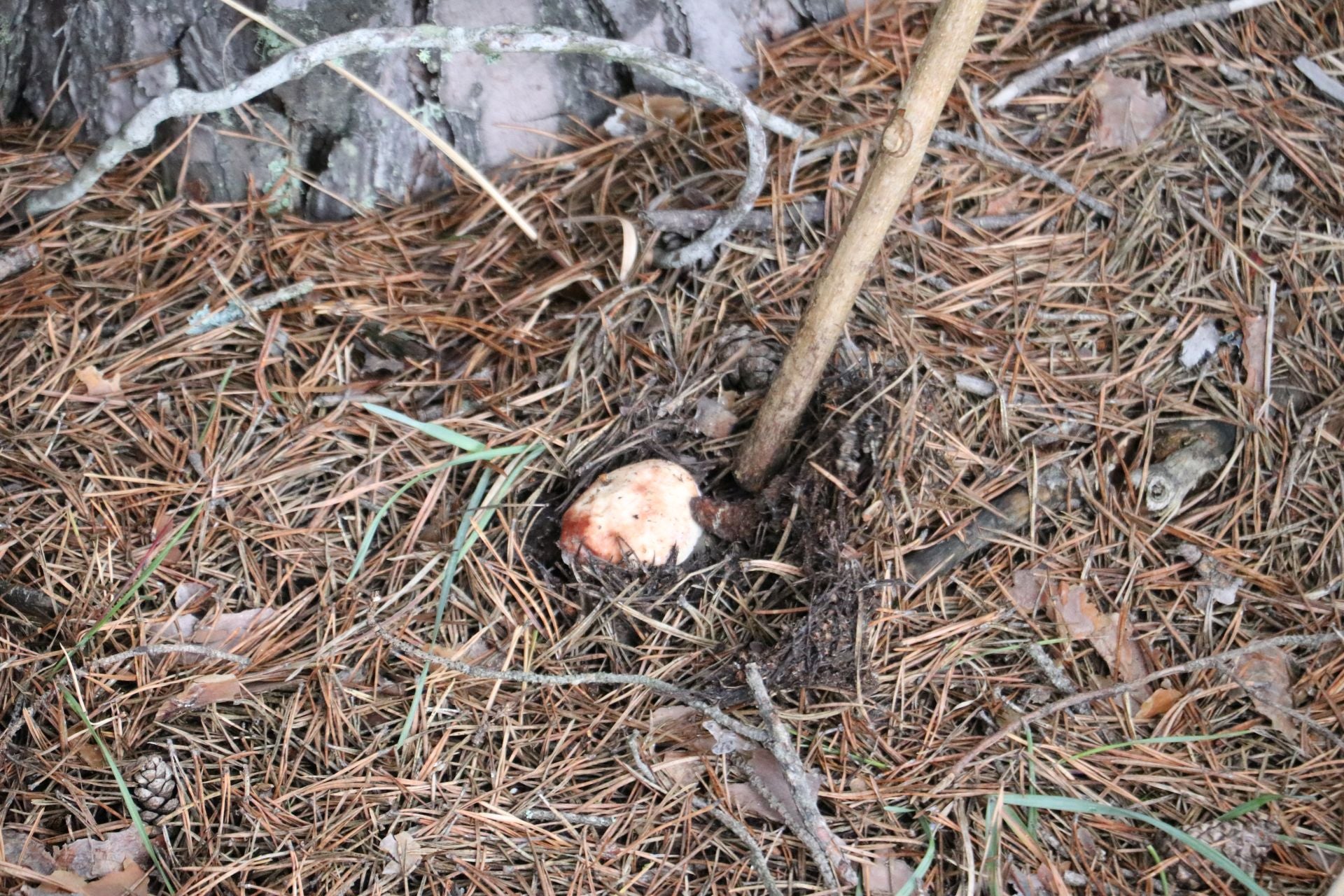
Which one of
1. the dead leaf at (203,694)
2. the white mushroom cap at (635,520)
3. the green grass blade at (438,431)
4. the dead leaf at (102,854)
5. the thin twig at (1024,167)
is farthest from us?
the thin twig at (1024,167)

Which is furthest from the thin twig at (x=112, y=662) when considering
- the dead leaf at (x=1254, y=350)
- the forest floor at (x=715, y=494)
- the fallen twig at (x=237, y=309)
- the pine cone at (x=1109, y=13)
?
the pine cone at (x=1109, y=13)

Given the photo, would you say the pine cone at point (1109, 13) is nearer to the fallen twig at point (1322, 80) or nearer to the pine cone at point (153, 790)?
the fallen twig at point (1322, 80)

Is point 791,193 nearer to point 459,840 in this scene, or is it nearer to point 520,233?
point 520,233

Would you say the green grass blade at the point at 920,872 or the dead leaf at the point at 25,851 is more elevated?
the dead leaf at the point at 25,851

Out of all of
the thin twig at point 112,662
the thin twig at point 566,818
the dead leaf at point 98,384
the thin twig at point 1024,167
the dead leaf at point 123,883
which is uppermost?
the thin twig at point 1024,167

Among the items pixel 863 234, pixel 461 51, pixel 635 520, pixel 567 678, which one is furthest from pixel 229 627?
pixel 863 234

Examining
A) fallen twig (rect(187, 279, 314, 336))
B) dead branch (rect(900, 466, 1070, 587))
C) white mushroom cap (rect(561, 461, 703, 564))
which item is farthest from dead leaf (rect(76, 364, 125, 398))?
dead branch (rect(900, 466, 1070, 587))

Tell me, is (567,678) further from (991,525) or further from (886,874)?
(991,525)

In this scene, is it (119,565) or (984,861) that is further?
(119,565)

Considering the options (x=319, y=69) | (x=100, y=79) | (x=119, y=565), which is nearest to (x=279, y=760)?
(x=119, y=565)
